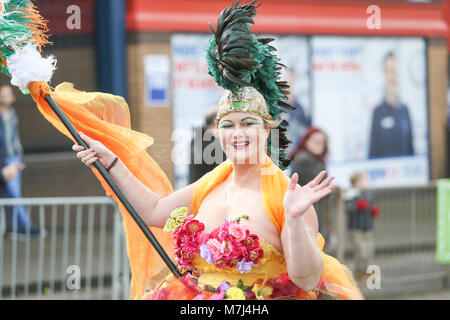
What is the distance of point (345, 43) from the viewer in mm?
12750

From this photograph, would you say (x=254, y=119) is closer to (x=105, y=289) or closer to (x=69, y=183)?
(x=105, y=289)

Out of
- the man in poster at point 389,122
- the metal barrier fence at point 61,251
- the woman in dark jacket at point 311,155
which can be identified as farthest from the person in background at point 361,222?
the man in poster at point 389,122

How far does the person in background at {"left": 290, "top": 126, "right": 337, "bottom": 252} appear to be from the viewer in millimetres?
7102

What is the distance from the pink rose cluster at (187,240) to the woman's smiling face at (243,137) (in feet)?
1.09

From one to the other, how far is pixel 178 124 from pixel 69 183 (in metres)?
1.76

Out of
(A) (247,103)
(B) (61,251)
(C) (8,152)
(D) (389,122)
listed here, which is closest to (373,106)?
(D) (389,122)

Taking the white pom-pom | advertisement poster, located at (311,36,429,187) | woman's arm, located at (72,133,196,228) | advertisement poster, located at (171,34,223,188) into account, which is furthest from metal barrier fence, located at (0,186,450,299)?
advertisement poster, located at (311,36,429,187)

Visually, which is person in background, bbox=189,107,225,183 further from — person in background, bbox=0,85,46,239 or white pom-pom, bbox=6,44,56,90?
person in background, bbox=0,85,46,239

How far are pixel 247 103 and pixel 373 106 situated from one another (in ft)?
33.1

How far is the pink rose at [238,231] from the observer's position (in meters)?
3.23

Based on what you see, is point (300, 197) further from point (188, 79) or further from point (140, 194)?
point (188, 79)

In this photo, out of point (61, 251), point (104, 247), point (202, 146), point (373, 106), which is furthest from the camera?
point (373, 106)

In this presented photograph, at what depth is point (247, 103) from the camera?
11.1 feet
